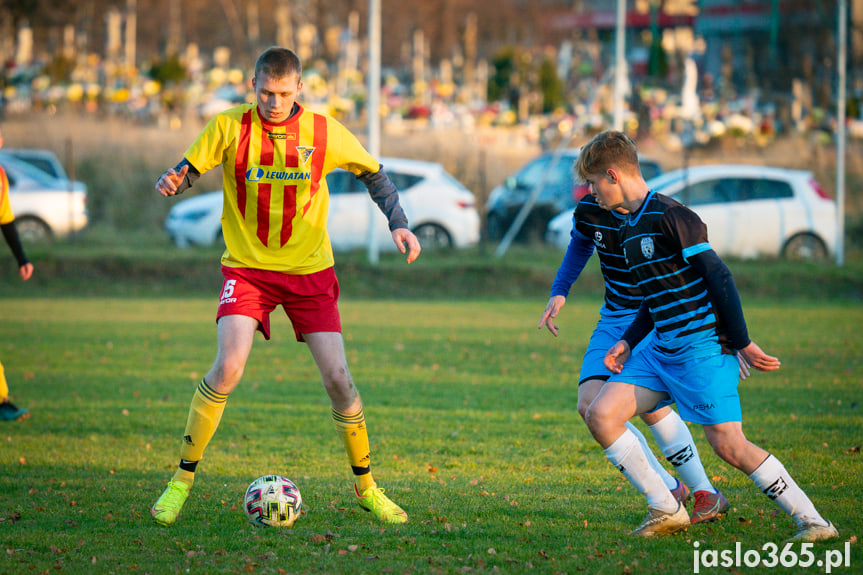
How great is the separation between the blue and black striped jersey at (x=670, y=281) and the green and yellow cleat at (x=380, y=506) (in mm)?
1629

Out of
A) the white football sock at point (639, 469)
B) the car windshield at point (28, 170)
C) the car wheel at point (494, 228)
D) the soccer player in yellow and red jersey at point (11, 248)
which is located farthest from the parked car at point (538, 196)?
the white football sock at point (639, 469)

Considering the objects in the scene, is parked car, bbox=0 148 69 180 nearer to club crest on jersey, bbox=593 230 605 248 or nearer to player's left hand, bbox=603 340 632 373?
club crest on jersey, bbox=593 230 605 248

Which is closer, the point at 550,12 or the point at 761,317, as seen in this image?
the point at 761,317

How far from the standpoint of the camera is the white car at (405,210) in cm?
1888

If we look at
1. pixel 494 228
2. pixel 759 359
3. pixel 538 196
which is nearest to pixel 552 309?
pixel 759 359

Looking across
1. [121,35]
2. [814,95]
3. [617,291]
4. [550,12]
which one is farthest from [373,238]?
[550,12]

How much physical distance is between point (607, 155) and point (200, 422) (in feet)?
8.03

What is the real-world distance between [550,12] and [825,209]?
57072 millimetres

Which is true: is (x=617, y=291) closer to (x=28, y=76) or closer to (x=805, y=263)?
(x=805, y=263)

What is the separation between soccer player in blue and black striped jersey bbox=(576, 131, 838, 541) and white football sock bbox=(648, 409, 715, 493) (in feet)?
1.13

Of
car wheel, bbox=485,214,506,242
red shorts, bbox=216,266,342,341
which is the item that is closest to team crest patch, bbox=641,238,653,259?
red shorts, bbox=216,266,342,341

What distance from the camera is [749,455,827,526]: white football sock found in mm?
4219

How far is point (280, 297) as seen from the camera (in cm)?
491

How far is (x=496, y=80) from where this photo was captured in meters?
42.4
